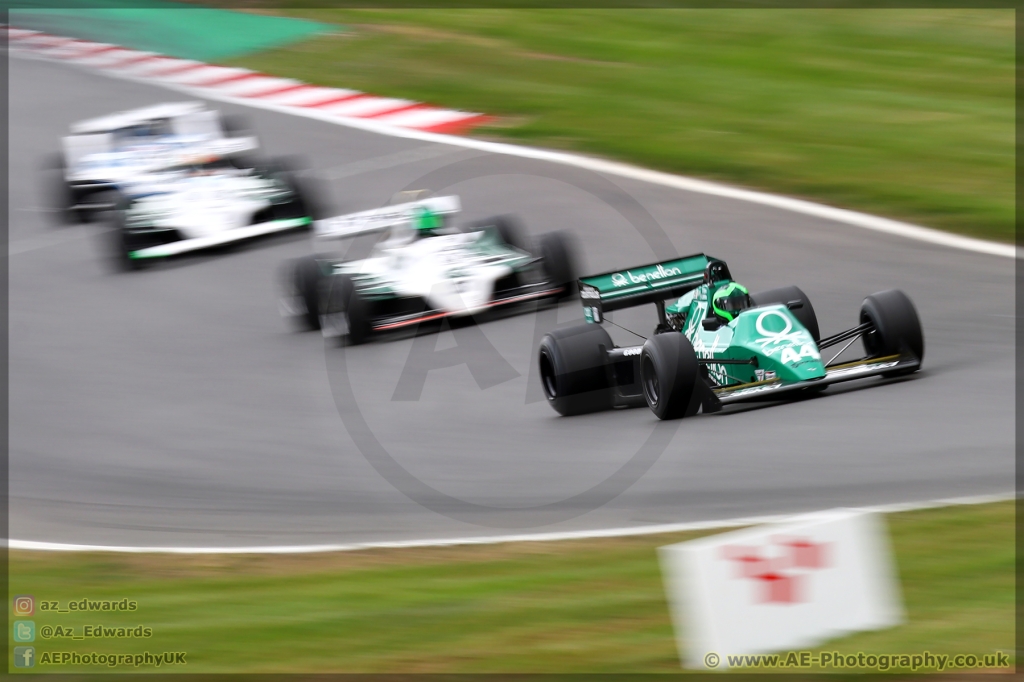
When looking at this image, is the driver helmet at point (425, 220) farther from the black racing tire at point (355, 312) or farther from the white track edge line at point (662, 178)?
the white track edge line at point (662, 178)

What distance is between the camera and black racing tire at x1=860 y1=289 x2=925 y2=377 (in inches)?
339

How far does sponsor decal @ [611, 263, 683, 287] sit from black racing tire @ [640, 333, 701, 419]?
970 mm

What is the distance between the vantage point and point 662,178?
14672mm

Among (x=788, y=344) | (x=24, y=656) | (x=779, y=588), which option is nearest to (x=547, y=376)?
(x=788, y=344)

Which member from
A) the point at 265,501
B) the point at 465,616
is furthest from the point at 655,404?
the point at 465,616

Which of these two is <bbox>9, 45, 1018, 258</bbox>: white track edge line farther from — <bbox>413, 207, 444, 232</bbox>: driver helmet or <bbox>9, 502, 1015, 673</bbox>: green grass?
Result: <bbox>9, 502, 1015, 673</bbox>: green grass

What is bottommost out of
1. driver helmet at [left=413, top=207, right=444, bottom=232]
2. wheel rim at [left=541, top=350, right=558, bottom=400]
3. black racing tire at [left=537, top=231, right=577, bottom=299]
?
wheel rim at [left=541, top=350, right=558, bottom=400]

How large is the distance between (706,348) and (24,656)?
4.68m

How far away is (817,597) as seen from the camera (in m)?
4.46

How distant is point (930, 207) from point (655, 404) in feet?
19.3

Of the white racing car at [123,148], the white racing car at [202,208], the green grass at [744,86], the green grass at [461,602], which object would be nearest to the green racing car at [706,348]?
the green grass at [461,602]

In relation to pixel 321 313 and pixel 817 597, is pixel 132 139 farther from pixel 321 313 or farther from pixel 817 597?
pixel 817 597

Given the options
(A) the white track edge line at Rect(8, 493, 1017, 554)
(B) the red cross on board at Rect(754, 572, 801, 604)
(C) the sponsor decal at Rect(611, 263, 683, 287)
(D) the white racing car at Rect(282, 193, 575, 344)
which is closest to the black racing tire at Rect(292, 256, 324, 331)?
(D) the white racing car at Rect(282, 193, 575, 344)

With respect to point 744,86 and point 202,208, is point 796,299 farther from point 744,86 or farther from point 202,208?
point 744,86
